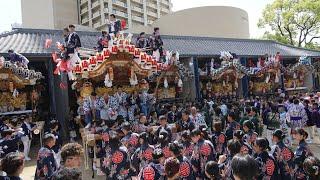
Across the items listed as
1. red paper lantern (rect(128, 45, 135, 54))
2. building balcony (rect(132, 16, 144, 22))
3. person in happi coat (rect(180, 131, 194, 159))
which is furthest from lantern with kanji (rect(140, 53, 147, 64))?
building balcony (rect(132, 16, 144, 22))

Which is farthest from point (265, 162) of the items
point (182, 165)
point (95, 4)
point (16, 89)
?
point (95, 4)

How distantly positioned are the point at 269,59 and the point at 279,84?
92.1 inches

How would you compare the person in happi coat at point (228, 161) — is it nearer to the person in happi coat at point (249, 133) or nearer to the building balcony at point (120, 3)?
the person in happi coat at point (249, 133)

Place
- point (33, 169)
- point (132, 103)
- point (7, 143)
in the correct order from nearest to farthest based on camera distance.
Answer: point (7, 143) → point (33, 169) → point (132, 103)

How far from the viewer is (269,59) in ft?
63.8

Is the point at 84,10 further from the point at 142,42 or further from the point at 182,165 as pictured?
the point at 182,165

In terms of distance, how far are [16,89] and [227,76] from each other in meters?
9.75

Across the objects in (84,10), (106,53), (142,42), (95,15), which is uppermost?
(84,10)

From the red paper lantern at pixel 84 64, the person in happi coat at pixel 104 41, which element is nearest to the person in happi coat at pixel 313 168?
the red paper lantern at pixel 84 64

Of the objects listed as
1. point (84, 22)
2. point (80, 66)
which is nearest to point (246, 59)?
point (80, 66)

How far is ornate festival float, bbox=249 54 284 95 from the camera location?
63.3 ft

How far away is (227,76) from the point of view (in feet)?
59.4

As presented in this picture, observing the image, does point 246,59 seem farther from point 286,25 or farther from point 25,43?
point 286,25

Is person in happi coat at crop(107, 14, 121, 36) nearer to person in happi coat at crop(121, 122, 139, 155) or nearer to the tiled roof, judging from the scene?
the tiled roof
